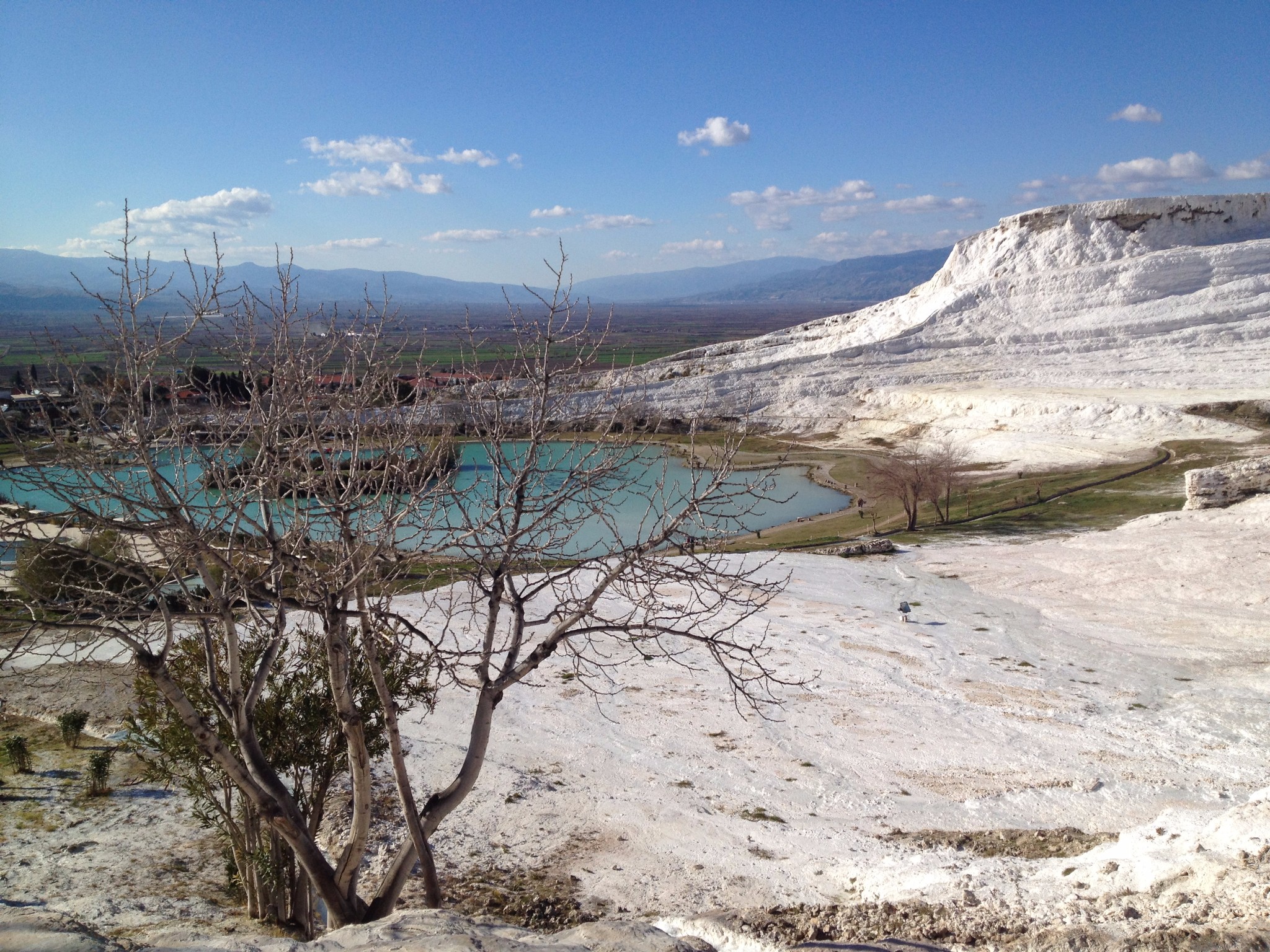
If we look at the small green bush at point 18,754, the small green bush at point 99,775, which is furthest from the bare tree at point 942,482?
Answer: the small green bush at point 18,754

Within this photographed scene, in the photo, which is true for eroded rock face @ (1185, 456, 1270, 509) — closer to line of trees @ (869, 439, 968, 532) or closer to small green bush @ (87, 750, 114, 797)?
line of trees @ (869, 439, 968, 532)

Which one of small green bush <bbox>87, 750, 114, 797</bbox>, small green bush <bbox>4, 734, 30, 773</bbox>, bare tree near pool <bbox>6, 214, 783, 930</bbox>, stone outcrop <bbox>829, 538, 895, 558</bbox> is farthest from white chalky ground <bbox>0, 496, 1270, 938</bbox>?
stone outcrop <bbox>829, 538, 895, 558</bbox>

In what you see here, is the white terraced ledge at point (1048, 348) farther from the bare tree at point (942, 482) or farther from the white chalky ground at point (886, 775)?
the white chalky ground at point (886, 775)

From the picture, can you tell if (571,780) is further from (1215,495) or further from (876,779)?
(1215,495)

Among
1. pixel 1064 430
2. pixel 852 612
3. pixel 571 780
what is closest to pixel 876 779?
pixel 571 780

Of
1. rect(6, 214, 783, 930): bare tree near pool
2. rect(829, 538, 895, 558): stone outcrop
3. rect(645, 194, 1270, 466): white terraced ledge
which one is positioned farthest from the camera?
rect(645, 194, 1270, 466): white terraced ledge
